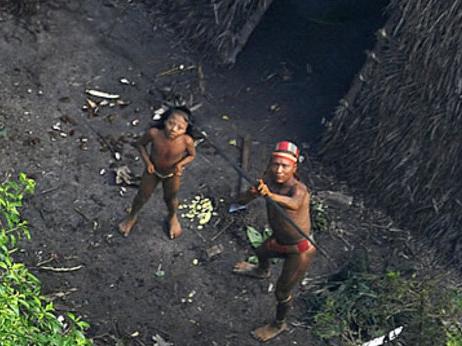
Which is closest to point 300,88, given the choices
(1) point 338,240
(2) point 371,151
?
(2) point 371,151

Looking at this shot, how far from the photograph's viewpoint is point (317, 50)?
400 inches

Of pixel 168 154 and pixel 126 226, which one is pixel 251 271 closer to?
pixel 126 226

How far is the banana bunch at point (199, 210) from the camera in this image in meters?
8.24

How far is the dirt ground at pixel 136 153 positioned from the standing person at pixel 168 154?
54 centimetres

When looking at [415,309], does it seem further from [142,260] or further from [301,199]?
[142,260]

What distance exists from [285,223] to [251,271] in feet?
4.00

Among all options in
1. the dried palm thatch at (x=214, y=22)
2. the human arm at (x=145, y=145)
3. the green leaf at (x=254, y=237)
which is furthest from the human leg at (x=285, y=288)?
the dried palm thatch at (x=214, y=22)

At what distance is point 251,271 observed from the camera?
25.6ft

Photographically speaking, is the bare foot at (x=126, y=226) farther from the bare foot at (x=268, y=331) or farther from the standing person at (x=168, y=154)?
the bare foot at (x=268, y=331)

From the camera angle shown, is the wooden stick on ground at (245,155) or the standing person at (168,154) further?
the wooden stick on ground at (245,155)

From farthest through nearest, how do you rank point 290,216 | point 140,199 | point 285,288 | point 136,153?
point 136,153 < point 140,199 < point 285,288 < point 290,216

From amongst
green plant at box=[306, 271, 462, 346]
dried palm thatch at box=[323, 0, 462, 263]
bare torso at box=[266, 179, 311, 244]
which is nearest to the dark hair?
bare torso at box=[266, 179, 311, 244]

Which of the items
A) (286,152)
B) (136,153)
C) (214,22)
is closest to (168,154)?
(286,152)

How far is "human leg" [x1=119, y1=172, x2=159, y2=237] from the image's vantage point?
750 cm
